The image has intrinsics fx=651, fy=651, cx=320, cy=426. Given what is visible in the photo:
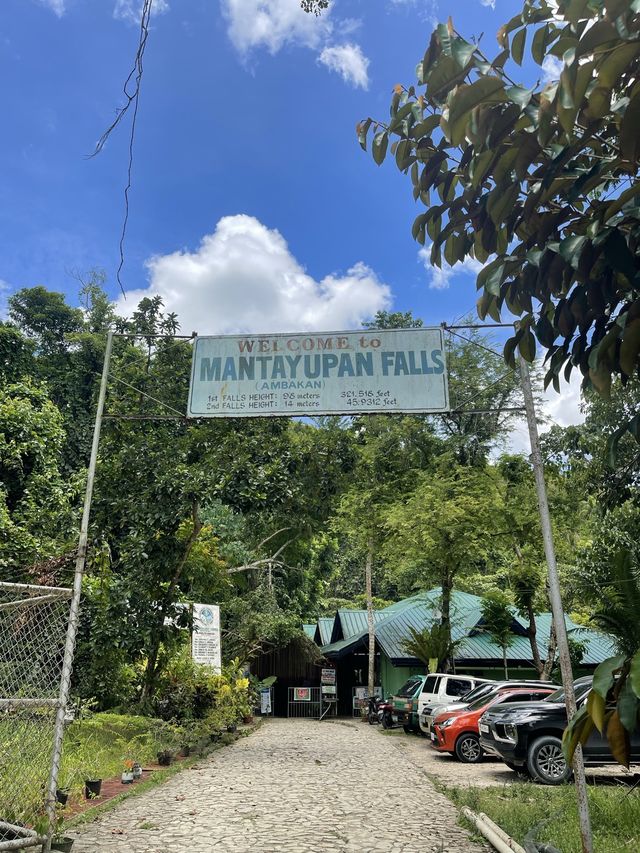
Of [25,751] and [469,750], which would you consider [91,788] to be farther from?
[469,750]

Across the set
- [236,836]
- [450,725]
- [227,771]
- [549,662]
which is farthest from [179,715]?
[549,662]

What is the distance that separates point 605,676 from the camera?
2127mm

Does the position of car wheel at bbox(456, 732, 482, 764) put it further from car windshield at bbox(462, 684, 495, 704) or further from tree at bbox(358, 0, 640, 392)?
tree at bbox(358, 0, 640, 392)

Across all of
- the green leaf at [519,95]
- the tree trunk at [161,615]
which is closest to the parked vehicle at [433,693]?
→ the tree trunk at [161,615]

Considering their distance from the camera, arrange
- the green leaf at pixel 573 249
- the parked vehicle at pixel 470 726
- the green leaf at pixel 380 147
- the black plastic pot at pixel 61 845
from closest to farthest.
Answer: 1. the green leaf at pixel 573 249
2. the green leaf at pixel 380 147
3. the black plastic pot at pixel 61 845
4. the parked vehicle at pixel 470 726

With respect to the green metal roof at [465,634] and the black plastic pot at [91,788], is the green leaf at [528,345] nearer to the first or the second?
the black plastic pot at [91,788]

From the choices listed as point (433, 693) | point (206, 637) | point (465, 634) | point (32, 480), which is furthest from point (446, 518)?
point (32, 480)

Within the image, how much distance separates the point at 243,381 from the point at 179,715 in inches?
393

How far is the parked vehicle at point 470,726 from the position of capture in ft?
41.3

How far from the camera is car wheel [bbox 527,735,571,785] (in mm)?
9609

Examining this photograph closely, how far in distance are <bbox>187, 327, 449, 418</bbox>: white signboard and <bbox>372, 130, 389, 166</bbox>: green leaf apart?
167 inches

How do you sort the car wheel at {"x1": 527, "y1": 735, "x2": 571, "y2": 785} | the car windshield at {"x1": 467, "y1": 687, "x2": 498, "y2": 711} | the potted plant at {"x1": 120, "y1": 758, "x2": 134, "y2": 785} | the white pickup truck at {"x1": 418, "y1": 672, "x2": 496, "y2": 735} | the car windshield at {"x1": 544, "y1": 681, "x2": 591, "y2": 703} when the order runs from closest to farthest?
the potted plant at {"x1": 120, "y1": 758, "x2": 134, "y2": 785} < the car wheel at {"x1": 527, "y1": 735, "x2": 571, "y2": 785} < the car windshield at {"x1": 544, "y1": 681, "x2": 591, "y2": 703} < the car windshield at {"x1": 467, "y1": 687, "x2": 498, "y2": 711} < the white pickup truck at {"x1": 418, "y1": 672, "x2": 496, "y2": 735}

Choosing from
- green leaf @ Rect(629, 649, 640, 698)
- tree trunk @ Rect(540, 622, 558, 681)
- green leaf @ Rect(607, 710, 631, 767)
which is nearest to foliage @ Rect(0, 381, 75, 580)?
green leaf @ Rect(607, 710, 631, 767)

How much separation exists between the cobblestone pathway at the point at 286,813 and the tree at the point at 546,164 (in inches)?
202
